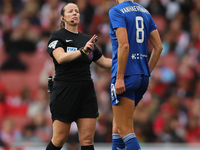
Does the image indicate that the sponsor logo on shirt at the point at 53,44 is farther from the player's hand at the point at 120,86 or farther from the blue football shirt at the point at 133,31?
the player's hand at the point at 120,86

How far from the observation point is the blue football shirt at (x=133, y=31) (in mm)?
4449

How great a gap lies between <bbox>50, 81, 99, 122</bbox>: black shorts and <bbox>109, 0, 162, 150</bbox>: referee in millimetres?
596

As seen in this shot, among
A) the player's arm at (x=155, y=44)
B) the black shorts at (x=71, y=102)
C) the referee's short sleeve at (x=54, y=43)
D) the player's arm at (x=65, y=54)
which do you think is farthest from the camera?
the black shorts at (x=71, y=102)

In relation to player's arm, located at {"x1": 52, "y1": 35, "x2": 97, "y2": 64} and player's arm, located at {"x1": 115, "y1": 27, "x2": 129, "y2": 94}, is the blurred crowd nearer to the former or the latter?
player's arm, located at {"x1": 52, "y1": 35, "x2": 97, "y2": 64}

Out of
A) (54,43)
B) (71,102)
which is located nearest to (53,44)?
(54,43)

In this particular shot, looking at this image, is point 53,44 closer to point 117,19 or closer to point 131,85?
point 117,19

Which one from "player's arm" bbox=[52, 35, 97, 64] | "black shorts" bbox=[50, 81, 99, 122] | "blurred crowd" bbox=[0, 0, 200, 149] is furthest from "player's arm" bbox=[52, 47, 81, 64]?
"blurred crowd" bbox=[0, 0, 200, 149]

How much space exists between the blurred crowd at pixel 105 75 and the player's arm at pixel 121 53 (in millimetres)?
3872

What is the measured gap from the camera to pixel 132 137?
14.6 ft

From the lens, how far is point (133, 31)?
4496 mm

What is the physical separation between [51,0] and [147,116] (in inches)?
Result: 208

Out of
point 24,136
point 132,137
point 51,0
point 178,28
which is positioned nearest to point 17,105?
point 24,136

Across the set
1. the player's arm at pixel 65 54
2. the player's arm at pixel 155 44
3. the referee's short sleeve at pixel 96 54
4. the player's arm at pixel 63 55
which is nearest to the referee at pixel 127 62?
the player's arm at pixel 155 44

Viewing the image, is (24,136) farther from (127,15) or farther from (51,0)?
(127,15)
